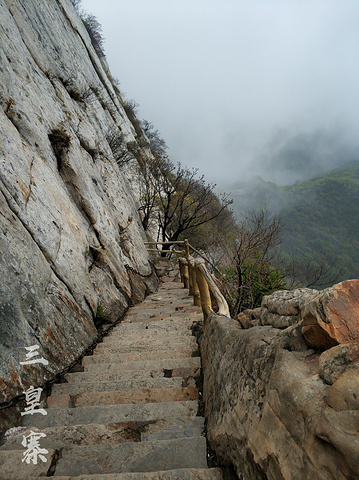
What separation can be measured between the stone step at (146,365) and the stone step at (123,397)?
0.44 meters

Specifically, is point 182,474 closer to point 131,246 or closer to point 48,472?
point 48,472

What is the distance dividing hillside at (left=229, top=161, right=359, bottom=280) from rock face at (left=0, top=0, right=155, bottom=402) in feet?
80.9

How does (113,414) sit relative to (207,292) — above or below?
below

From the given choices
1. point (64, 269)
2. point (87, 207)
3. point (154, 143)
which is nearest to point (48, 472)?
point (64, 269)

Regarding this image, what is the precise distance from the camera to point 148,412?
2139 mm

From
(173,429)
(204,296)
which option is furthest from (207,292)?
(173,429)

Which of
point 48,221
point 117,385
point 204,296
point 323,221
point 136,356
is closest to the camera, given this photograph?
point 117,385

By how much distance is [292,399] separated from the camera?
1123 millimetres

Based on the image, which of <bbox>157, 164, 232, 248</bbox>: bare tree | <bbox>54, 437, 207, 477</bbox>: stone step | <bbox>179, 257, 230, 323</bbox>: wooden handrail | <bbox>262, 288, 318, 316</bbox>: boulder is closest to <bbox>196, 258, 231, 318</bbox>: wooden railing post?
<bbox>179, 257, 230, 323</bbox>: wooden handrail

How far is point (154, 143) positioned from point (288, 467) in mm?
26956

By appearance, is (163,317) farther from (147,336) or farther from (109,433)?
(109,433)

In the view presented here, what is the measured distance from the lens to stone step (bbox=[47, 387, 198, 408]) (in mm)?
2389

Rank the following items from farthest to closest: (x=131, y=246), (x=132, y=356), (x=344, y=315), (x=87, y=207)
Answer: (x=131, y=246) → (x=87, y=207) → (x=132, y=356) → (x=344, y=315)

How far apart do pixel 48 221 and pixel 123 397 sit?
106 inches
